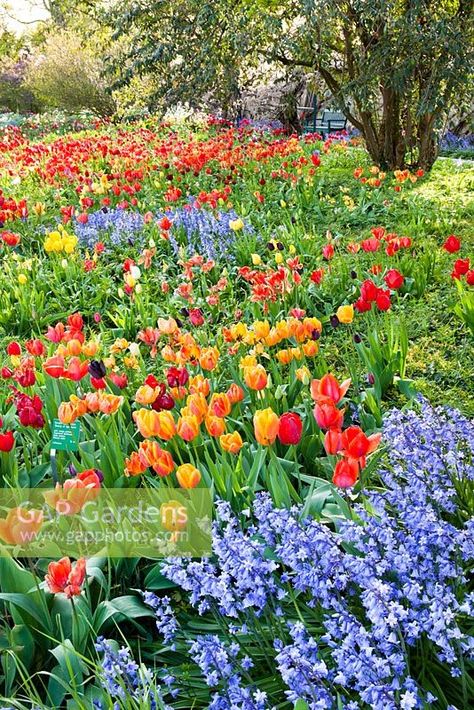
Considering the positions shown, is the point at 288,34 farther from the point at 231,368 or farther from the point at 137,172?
the point at 231,368

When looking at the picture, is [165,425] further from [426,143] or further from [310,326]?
[426,143]

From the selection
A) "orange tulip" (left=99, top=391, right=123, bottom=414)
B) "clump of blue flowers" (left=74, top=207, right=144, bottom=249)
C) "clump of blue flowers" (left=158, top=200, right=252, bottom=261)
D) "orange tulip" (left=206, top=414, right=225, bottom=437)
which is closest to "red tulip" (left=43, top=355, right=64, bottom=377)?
"orange tulip" (left=99, top=391, right=123, bottom=414)

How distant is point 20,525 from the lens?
170cm

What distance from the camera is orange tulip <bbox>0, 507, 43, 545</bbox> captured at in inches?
66.7

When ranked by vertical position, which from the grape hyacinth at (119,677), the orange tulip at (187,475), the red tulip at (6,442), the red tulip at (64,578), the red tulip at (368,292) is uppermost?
the red tulip at (368,292)

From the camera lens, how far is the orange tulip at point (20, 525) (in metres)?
1.69

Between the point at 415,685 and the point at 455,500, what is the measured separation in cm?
71

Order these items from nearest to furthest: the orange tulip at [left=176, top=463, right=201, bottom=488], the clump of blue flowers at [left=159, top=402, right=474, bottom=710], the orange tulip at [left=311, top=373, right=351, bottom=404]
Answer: the clump of blue flowers at [left=159, top=402, right=474, bottom=710] < the orange tulip at [left=176, top=463, right=201, bottom=488] < the orange tulip at [left=311, top=373, right=351, bottom=404]

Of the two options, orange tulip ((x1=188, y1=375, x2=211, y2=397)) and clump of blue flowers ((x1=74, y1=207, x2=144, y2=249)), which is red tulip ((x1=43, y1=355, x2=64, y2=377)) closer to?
orange tulip ((x1=188, y1=375, x2=211, y2=397))

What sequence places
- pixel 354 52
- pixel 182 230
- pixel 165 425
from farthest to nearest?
pixel 354 52
pixel 182 230
pixel 165 425

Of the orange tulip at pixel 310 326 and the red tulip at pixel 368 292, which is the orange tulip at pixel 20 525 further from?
A: the red tulip at pixel 368 292

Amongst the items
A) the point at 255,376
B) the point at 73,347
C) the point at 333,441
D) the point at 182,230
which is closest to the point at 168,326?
the point at 73,347

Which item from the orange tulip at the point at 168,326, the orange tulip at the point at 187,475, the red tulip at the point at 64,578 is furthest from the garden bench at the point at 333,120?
the red tulip at the point at 64,578

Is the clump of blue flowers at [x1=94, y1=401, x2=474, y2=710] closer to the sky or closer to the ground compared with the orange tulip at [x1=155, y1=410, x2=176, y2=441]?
closer to the ground
